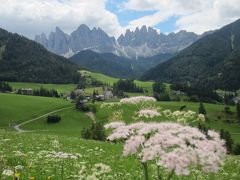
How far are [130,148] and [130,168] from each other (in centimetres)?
1248

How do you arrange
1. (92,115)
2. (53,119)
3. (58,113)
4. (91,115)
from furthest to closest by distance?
1. (92,115)
2. (91,115)
3. (58,113)
4. (53,119)

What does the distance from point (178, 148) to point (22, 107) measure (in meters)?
176

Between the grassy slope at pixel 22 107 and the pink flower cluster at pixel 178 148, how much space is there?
15209 centimetres

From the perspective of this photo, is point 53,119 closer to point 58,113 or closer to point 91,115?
point 58,113

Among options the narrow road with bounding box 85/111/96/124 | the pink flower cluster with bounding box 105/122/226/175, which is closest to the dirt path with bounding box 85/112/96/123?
the narrow road with bounding box 85/111/96/124

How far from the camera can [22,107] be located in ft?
581

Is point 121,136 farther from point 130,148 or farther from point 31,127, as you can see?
point 31,127

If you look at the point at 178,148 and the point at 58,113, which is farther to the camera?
the point at 58,113

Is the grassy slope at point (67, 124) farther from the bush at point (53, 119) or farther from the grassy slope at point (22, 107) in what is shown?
the grassy slope at point (22, 107)

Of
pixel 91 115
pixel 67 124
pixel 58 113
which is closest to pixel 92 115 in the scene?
pixel 91 115

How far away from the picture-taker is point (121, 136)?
28.9ft

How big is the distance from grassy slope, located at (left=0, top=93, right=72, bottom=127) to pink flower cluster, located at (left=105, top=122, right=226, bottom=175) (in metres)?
152

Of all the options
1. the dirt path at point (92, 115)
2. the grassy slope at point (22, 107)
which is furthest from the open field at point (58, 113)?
the dirt path at point (92, 115)

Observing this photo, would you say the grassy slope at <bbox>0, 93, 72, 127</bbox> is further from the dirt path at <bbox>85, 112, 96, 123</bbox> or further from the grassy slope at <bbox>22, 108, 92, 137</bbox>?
the dirt path at <bbox>85, 112, 96, 123</bbox>
